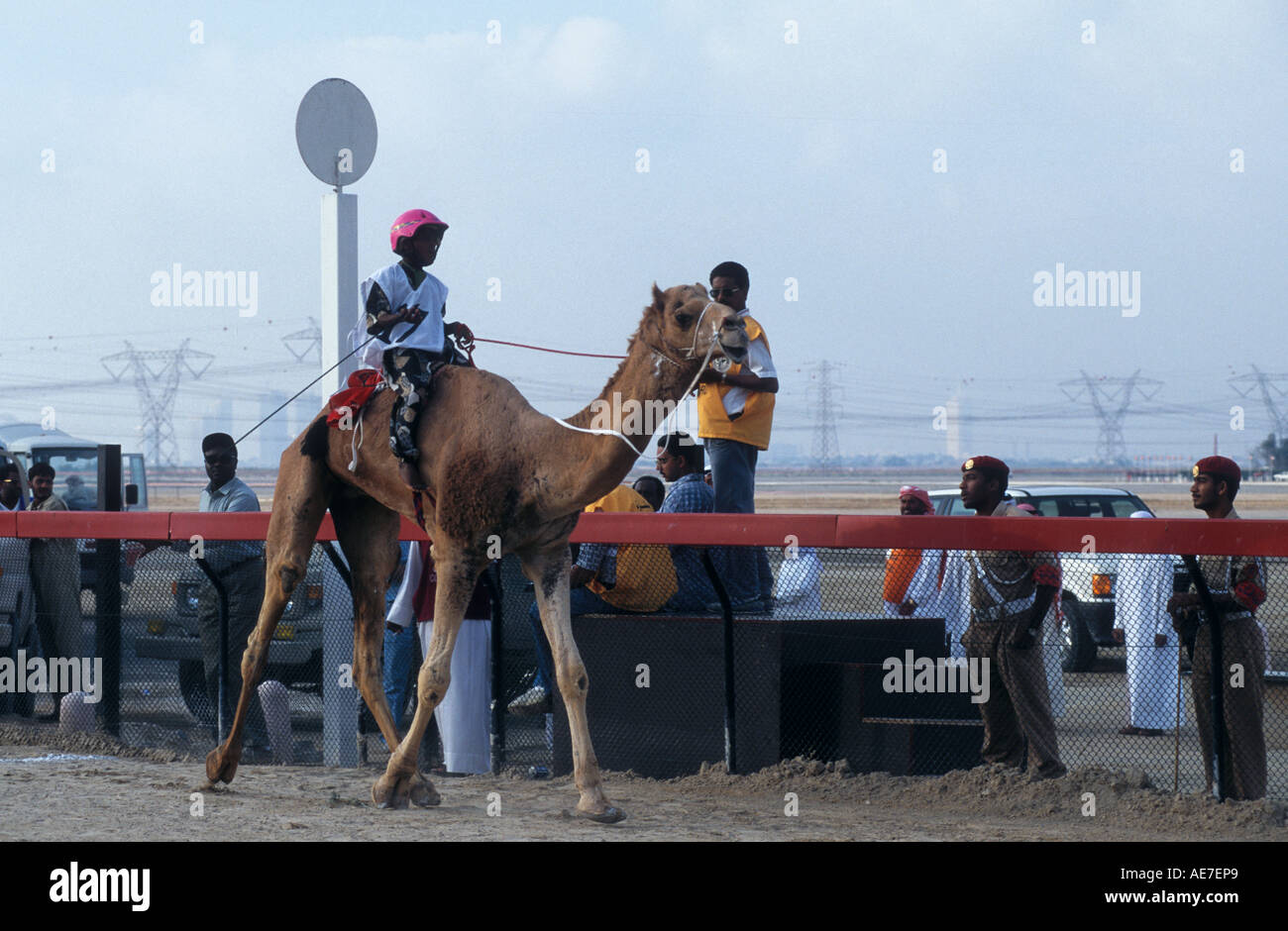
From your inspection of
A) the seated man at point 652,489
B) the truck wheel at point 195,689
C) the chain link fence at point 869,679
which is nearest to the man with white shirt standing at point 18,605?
the truck wheel at point 195,689

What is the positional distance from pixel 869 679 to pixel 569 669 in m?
Answer: 1.94

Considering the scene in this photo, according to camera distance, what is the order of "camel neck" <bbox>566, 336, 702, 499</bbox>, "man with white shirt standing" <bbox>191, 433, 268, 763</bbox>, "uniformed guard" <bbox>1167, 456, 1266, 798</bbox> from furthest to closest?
1. "man with white shirt standing" <bbox>191, 433, 268, 763</bbox>
2. "uniformed guard" <bbox>1167, 456, 1266, 798</bbox>
3. "camel neck" <bbox>566, 336, 702, 499</bbox>

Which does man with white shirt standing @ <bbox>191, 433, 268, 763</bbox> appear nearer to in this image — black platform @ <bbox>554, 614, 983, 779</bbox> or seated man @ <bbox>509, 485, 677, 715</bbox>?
seated man @ <bbox>509, 485, 677, 715</bbox>

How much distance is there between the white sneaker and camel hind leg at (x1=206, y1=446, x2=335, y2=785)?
1.63 meters

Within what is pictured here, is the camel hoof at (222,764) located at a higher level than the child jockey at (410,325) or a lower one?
lower

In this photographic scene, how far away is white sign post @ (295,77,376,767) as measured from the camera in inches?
374

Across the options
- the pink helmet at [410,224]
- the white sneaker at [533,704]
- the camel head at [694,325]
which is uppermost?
the pink helmet at [410,224]

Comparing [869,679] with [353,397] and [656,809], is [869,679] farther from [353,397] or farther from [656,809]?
[353,397]

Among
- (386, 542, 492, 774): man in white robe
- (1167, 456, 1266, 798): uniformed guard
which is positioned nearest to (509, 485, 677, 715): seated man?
(386, 542, 492, 774): man in white robe

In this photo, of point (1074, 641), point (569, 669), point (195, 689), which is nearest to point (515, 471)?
point (569, 669)

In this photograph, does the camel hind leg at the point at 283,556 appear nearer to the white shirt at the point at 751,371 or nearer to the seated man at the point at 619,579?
the seated man at the point at 619,579

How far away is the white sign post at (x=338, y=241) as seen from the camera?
31.1 feet

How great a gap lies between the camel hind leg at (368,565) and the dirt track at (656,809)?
0.70 meters
